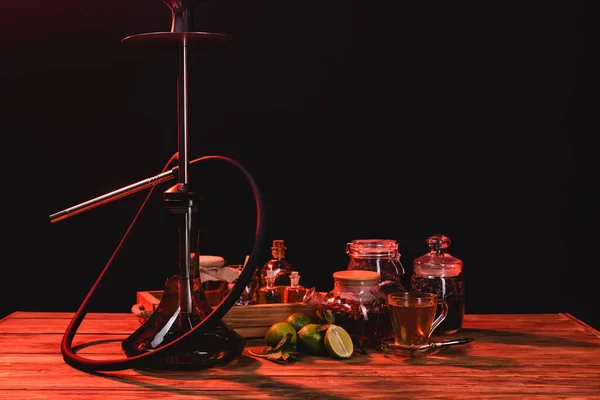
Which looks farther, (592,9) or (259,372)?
(592,9)

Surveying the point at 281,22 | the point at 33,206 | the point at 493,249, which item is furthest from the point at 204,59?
→ the point at 493,249

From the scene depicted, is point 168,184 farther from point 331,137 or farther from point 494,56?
point 494,56

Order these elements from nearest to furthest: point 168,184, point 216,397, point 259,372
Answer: point 216,397 → point 259,372 → point 168,184

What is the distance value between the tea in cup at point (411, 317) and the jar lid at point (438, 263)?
0.17 m

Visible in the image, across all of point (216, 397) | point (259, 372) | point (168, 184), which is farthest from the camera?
point (168, 184)

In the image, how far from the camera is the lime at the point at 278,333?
4.71 feet

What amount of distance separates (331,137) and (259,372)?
90 cm

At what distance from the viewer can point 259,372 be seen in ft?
4.34

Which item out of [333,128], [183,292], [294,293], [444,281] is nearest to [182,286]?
[183,292]

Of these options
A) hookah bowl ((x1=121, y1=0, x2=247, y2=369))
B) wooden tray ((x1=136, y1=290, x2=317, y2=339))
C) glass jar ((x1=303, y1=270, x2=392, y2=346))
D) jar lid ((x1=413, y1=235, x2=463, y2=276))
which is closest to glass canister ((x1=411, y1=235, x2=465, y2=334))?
jar lid ((x1=413, y1=235, x2=463, y2=276))

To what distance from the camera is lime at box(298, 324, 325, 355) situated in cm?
143

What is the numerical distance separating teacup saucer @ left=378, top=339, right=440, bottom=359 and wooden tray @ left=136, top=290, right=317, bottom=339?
181 mm

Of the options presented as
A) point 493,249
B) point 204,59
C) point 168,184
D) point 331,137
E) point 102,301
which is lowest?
point 102,301

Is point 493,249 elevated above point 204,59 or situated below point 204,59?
below
